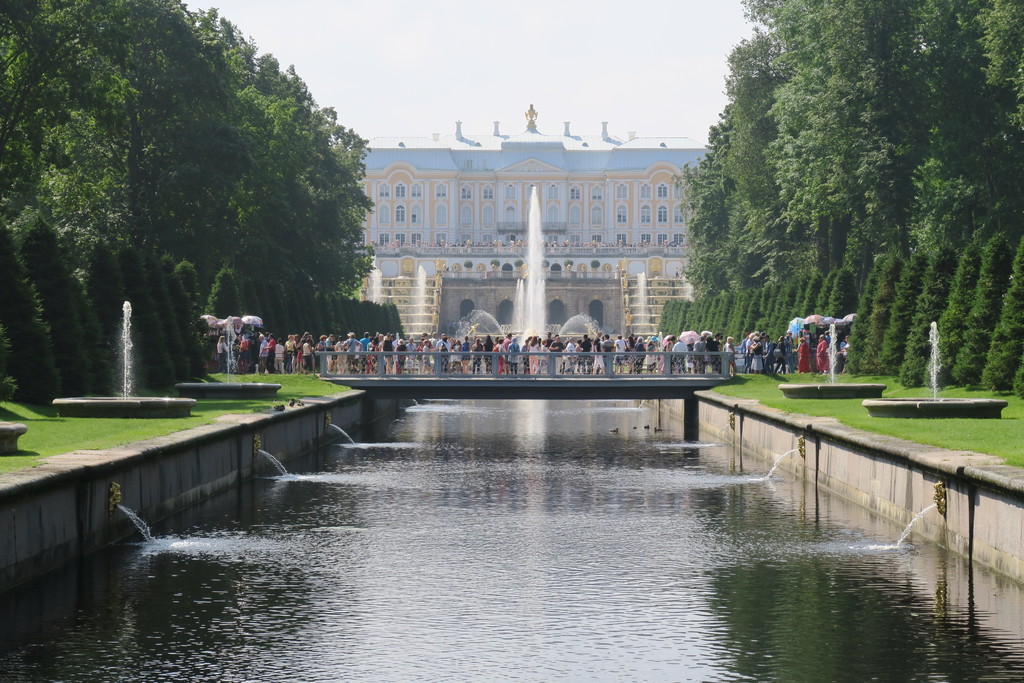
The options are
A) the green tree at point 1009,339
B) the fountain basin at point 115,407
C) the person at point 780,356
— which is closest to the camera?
the fountain basin at point 115,407

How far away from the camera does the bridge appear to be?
44625 millimetres

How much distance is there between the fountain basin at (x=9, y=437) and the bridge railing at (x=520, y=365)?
25457mm

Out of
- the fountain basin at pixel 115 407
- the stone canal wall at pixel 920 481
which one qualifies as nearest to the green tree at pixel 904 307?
the stone canal wall at pixel 920 481

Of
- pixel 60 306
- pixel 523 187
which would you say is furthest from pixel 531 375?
pixel 523 187

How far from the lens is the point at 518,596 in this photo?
1516 cm

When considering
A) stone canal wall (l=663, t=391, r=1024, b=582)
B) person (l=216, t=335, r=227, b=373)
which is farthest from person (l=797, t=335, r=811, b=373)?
stone canal wall (l=663, t=391, r=1024, b=582)

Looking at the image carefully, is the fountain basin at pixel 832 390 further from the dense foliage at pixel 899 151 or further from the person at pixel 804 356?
the person at pixel 804 356

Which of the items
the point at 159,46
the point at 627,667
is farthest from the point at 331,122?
the point at 627,667

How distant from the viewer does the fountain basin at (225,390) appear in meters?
36.8

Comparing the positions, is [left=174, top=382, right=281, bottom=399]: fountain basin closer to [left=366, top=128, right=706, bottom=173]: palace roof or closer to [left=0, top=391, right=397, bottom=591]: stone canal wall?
[left=0, top=391, right=397, bottom=591]: stone canal wall

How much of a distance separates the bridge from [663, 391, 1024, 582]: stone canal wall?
13615 mm

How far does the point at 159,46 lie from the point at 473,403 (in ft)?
64.9

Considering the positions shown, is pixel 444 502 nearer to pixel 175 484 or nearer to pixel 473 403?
pixel 175 484

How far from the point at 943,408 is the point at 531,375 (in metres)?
19.8
